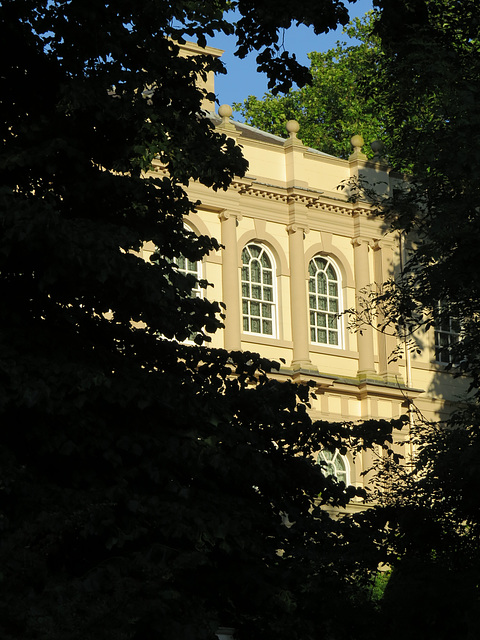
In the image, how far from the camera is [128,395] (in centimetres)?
1083

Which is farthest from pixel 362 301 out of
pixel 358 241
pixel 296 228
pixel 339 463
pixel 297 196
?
pixel 339 463

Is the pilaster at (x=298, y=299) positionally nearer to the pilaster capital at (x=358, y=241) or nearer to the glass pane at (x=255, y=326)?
the glass pane at (x=255, y=326)

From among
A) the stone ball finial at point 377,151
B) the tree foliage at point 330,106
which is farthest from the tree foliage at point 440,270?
the tree foliage at point 330,106

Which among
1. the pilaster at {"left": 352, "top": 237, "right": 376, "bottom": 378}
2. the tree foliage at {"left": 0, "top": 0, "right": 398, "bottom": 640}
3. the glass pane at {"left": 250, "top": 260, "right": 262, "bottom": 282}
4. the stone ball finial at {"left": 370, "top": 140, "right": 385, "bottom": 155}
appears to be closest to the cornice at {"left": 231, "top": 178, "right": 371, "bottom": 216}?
the pilaster at {"left": 352, "top": 237, "right": 376, "bottom": 378}

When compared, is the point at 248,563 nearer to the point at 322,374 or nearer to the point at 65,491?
the point at 65,491

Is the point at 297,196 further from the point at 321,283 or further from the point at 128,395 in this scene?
the point at 128,395

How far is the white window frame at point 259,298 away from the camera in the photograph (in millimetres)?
31859

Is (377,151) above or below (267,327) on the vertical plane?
above

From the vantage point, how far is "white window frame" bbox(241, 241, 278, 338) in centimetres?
3186

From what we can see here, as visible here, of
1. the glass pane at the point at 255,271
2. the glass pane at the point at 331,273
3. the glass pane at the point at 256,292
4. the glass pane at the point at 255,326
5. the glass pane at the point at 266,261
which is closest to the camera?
the glass pane at the point at 255,326

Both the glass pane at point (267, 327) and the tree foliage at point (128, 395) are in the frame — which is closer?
the tree foliage at point (128, 395)

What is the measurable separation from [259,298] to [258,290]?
0.21 metres

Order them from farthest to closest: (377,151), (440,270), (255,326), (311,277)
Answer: (377,151)
(311,277)
(255,326)
(440,270)

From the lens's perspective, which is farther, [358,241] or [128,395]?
[358,241]
